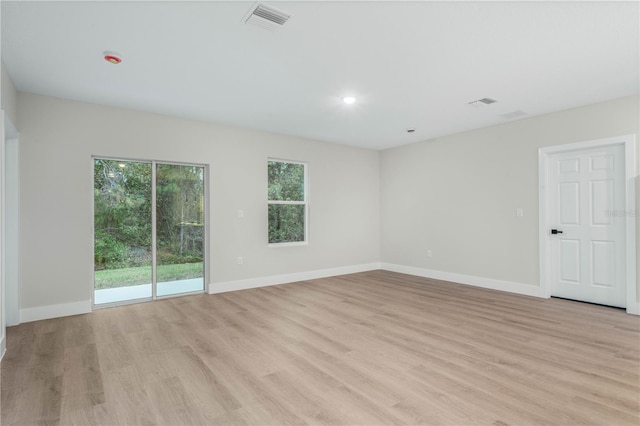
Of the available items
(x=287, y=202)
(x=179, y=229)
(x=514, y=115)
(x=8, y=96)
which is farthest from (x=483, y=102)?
(x=8, y=96)

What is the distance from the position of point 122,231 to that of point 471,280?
5428 millimetres

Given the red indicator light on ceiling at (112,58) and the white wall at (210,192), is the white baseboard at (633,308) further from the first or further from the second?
the red indicator light on ceiling at (112,58)

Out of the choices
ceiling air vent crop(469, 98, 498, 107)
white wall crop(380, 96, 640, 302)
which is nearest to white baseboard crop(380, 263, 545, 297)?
white wall crop(380, 96, 640, 302)

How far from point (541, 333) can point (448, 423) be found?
2.03 metres

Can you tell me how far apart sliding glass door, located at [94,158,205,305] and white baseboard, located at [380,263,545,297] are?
389cm

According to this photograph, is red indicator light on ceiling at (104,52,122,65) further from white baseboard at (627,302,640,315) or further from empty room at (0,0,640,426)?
white baseboard at (627,302,640,315)

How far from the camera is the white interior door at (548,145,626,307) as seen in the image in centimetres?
411

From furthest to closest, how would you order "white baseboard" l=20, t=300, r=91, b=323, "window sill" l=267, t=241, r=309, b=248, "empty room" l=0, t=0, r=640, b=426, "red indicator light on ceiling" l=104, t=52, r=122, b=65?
"window sill" l=267, t=241, r=309, b=248 < "white baseboard" l=20, t=300, r=91, b=323 < "red indicator light on ceiling" l=104, t=52, r=122, b=65 < "empty room" l=0, t=0, r=640, b=426

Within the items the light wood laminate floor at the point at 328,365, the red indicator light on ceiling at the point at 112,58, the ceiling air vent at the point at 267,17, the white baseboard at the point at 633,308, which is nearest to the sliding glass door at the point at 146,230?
the light wood laminate floor at the point at 328,365

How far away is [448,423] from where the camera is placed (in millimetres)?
1853

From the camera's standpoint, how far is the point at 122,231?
4.44 m

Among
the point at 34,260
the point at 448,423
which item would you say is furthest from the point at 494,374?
the point at 34,260

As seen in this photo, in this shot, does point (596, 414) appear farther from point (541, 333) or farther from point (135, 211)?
Answer: point (135, 211)

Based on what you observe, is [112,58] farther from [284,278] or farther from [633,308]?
[633,308]
